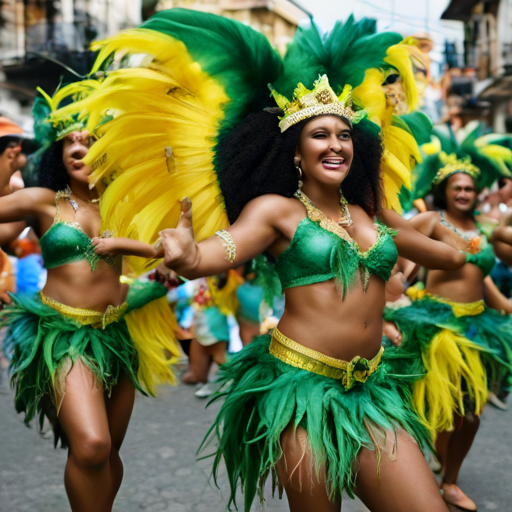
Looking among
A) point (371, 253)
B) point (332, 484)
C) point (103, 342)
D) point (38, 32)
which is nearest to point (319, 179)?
point (371, 253)

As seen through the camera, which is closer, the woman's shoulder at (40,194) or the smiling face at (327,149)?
the smiling face at (327,149)

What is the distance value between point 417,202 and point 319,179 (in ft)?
9.84

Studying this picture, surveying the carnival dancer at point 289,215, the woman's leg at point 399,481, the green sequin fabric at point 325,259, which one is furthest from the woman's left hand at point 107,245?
the woman's leg at point 399,481

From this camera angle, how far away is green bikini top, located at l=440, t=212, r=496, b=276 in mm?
4484

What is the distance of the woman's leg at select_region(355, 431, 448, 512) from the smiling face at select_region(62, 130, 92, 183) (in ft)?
7.02

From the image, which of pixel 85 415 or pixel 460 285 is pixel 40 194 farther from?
pixel 460 285

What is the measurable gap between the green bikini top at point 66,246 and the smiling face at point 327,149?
1376 millimetres

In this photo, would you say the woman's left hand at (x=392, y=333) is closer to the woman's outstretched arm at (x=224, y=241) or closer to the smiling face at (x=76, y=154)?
the woman's outstretched arm at (x=224, y=241)

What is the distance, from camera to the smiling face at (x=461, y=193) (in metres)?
4.67

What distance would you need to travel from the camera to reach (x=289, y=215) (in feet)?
8.78

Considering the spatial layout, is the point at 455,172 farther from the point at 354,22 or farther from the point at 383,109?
the point at 354,22

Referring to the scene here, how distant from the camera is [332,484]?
242cm

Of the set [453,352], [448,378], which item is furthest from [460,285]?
[448,378]

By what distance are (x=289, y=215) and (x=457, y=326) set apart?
1.96m
